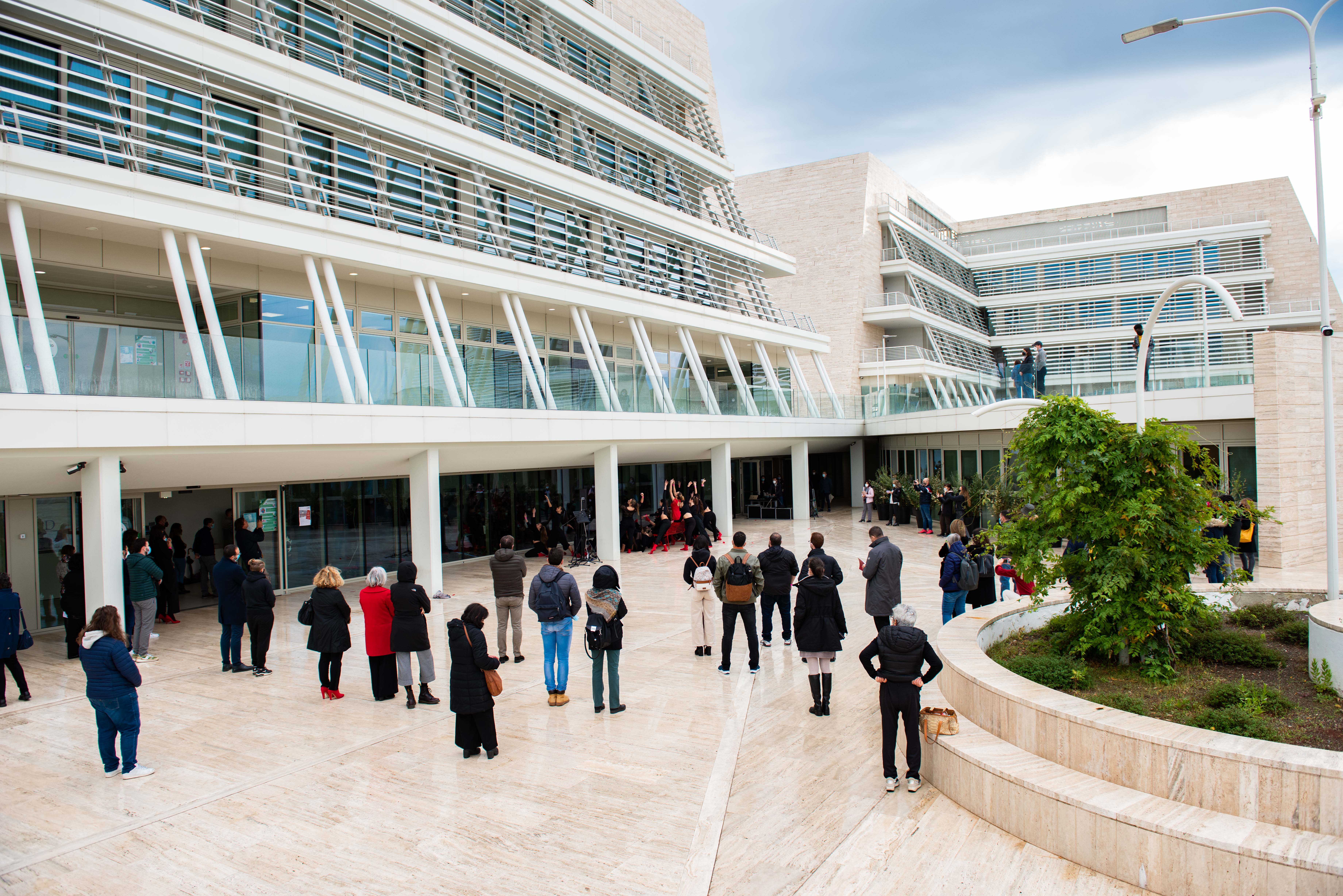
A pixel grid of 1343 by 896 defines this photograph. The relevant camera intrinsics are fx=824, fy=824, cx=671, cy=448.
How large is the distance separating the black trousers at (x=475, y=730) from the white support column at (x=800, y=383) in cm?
2480

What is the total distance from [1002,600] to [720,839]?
6.92m

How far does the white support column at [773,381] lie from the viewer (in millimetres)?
29688

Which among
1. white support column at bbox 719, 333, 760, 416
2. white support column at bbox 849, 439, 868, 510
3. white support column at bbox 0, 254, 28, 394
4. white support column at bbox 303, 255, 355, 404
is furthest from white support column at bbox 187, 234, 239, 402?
white support column at bbox 849, 439, 868, 510

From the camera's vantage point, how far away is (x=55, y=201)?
40.0ft

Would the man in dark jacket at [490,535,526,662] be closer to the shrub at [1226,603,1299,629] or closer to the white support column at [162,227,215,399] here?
the white support column at [162,227,215,399]

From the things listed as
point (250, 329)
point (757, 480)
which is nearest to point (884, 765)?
point (250, 329)

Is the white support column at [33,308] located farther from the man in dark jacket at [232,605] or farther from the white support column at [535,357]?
the white support column at [535,357]

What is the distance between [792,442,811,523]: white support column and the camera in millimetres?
32031

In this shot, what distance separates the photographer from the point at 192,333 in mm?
13039

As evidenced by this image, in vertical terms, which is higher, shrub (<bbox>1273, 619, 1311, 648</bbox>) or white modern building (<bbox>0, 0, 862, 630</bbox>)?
white modern building (<bbox>0, 0, 862, 630</bbox>)

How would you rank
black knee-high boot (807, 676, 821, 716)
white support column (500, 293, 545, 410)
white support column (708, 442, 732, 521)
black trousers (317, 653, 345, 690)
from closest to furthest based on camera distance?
black knee-high boot (807, 676, 821, 716)
black trousers (317, 653, 345, 690)
white support column (500, 293, 545, 410)
white support column (708, 442, 732, 521)

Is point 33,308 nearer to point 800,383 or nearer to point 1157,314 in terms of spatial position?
point 1157,314

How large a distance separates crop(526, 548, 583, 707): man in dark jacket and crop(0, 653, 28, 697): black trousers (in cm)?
606

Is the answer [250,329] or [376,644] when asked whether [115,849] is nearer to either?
[376,644]
